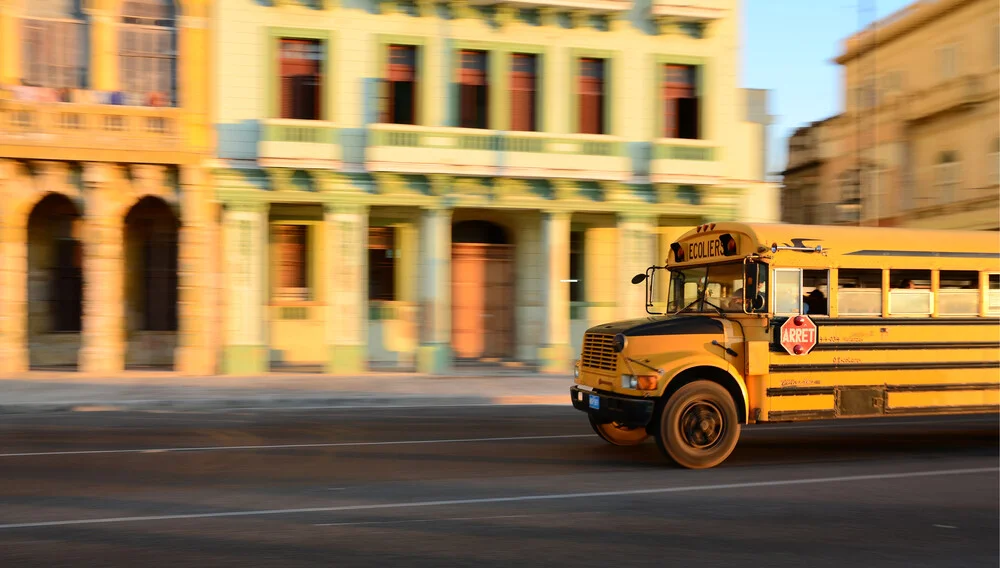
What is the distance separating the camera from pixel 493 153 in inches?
830

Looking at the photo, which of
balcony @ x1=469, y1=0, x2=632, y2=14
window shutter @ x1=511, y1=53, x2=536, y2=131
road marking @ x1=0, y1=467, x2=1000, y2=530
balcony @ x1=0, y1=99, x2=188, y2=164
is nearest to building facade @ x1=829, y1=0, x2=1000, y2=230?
balcony @ x1=469, y1=0, x2=632, y2=14

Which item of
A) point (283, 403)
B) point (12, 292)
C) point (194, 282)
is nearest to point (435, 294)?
point (194, 282)

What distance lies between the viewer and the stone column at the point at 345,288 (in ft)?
66.6

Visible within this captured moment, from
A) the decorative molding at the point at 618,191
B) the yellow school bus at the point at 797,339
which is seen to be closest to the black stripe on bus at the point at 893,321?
the yellow school bus at the point at 797,339

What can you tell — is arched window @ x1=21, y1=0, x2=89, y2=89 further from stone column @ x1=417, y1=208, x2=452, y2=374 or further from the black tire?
the black tire

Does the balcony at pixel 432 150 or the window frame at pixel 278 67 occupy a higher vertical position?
the window frame at pixel 278 67

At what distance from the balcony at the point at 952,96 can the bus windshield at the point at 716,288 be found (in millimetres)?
20285

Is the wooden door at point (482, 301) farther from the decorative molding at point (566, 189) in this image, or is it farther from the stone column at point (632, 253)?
the stone column at point (632, 253)

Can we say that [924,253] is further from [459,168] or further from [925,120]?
[925,120]

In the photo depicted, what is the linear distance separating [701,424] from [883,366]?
7.25ft

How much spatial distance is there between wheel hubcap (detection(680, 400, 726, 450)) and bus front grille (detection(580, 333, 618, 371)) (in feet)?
2.86

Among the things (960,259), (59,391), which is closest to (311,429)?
(59,391)

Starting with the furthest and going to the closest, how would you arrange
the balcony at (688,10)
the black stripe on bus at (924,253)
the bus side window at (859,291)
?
1. the balcony at (688,10)
2. the black stripe on bus at (924,253)
3. the bus side window at (859,291)

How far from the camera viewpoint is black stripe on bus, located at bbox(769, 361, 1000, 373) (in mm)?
9133
